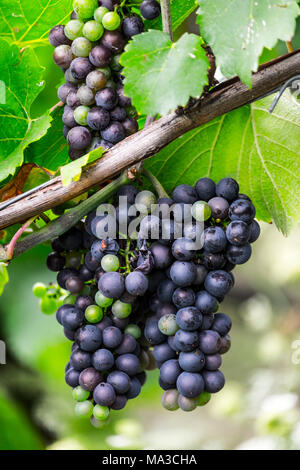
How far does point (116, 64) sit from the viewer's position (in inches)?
32.2

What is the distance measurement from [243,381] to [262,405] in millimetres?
287

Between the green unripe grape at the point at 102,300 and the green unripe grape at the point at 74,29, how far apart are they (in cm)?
39

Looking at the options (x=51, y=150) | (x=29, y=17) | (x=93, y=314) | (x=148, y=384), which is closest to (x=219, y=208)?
(x=93, y=314)

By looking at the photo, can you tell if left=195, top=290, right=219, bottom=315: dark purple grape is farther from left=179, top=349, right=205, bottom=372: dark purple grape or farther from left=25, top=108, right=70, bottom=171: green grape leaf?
left=25, top=108, right=70, bottom=171: green grape leaf

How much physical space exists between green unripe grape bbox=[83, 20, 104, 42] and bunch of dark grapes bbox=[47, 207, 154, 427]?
10.3 inches

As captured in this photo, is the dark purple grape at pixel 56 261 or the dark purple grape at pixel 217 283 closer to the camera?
the dark purple grape at pixel 217 283

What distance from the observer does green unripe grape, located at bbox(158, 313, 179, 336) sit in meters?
0.80

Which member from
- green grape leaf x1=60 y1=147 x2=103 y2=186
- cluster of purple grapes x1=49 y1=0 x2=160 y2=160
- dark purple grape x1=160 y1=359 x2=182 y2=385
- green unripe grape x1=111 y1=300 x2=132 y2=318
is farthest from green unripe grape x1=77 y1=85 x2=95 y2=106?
dark purple grape x1=160 y1=359 x2=182 y2=385

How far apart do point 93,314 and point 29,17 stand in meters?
0.53

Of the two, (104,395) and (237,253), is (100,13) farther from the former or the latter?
(104,395)

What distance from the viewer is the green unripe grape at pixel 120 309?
2.68ft

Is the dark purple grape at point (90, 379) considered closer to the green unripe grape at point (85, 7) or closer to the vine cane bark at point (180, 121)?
the vine cane bark at point (180, 121)

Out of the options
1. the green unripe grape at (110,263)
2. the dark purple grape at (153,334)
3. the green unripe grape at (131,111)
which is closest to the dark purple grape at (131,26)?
the green unripe grape at (131,111)

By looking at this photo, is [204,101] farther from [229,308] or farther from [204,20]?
[229,308]
